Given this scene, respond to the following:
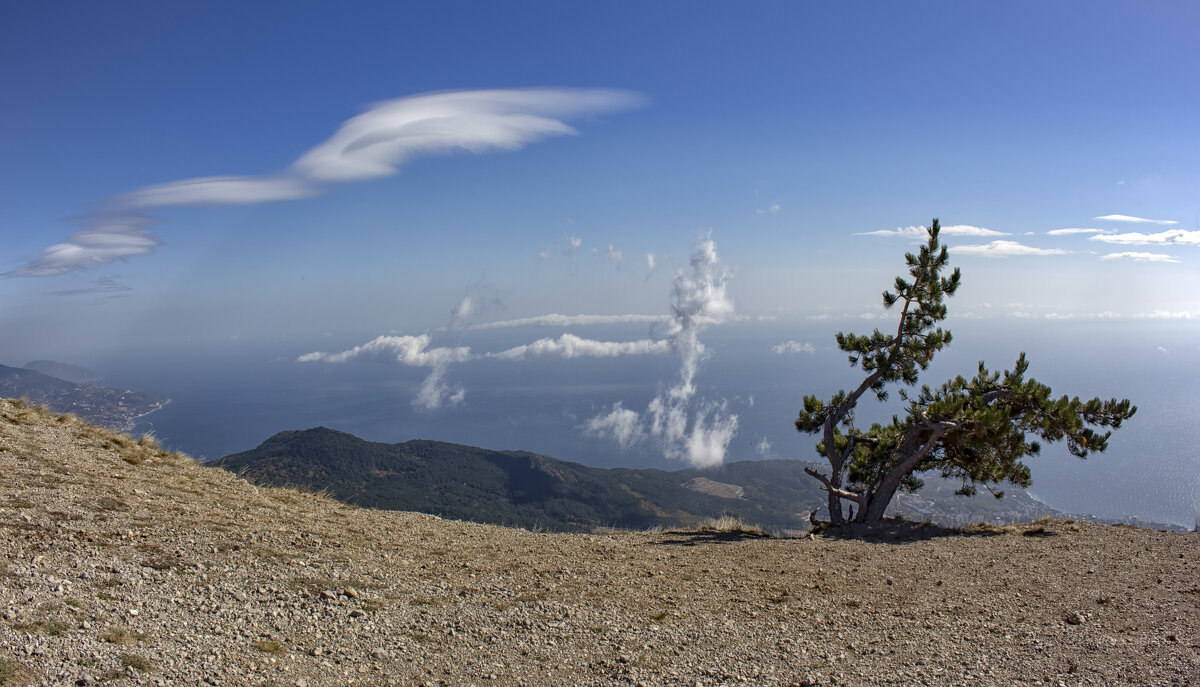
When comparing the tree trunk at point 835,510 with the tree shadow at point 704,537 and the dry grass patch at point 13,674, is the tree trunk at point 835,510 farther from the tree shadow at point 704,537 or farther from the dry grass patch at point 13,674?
the dry grass patch at point 13,674

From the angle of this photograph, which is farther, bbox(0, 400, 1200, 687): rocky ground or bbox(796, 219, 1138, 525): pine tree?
bbox(796, 219, 1138, 525): pine tree

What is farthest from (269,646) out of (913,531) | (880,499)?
(880,499)

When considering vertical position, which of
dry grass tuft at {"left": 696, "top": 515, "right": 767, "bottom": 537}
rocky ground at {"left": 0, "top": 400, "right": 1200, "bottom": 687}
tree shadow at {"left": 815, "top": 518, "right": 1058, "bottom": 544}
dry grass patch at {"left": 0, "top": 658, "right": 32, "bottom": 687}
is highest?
dry grass patch at {"left": 0, "top": 658, "right": 32, "bottom": 687}

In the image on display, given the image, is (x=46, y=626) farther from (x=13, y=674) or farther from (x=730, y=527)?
(x=730, y=527)

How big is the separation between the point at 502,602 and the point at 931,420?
11.6 m

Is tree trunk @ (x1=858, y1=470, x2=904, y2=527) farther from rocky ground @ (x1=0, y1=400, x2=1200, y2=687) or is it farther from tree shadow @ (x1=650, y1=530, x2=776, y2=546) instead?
rocky ground @ (x1=0, y1=400, x2=1200, y2=687)

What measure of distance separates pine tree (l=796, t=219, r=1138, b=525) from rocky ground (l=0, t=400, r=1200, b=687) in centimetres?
363

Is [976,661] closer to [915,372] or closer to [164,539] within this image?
[164,539]

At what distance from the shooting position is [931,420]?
14305 mm

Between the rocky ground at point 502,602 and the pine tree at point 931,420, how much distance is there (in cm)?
363

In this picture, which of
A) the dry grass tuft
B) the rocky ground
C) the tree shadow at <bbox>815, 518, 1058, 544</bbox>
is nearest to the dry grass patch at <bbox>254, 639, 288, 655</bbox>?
the rocky ground

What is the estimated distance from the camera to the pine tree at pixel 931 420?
46.5 feet

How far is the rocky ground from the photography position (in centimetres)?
521

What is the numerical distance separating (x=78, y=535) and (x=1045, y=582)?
1236 cm
